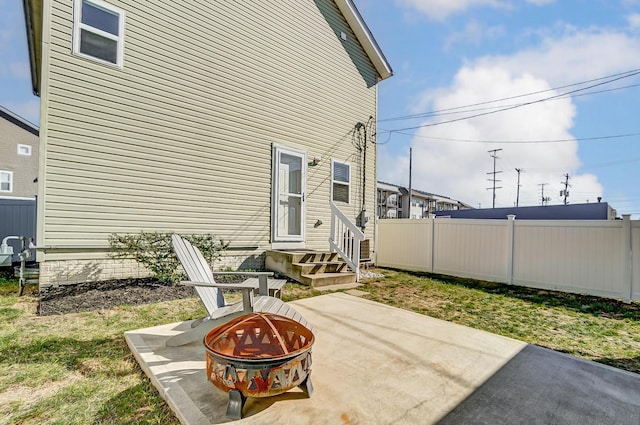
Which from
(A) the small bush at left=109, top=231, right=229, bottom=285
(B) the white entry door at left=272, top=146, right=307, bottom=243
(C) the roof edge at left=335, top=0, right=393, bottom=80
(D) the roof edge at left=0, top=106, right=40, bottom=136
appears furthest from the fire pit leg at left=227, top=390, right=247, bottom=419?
(D) the roof edge at left=0, top=106, right=40, bottom=136

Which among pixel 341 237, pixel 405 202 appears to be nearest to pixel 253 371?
pixel 341 237

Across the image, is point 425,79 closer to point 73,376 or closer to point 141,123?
point 141,123

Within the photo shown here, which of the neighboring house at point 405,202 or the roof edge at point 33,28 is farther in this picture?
the neighboring house at point 405,202

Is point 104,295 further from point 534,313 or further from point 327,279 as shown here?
point 534,313

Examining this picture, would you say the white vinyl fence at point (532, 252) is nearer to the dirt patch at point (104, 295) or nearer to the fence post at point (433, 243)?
the fence post at point (433, 243)

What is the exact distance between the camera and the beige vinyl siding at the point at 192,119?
15.6ft

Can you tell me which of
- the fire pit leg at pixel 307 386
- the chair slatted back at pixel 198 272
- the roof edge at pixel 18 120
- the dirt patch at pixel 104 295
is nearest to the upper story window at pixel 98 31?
the dirt patch at pixel 104 295

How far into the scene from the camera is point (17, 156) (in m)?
15.3

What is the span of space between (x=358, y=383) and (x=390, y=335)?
1.12 meters

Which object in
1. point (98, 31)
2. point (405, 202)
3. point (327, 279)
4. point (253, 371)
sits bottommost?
point (327, 279)

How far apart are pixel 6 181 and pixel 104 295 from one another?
16014mm

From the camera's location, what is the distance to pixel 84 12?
16.1 feet

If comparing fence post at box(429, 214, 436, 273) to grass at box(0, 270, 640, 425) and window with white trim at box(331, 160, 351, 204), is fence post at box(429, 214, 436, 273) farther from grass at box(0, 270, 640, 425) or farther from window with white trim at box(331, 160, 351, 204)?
window with white trim at box(331, 160, 351, 204)

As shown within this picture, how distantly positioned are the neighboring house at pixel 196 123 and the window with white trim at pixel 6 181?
9492mm
